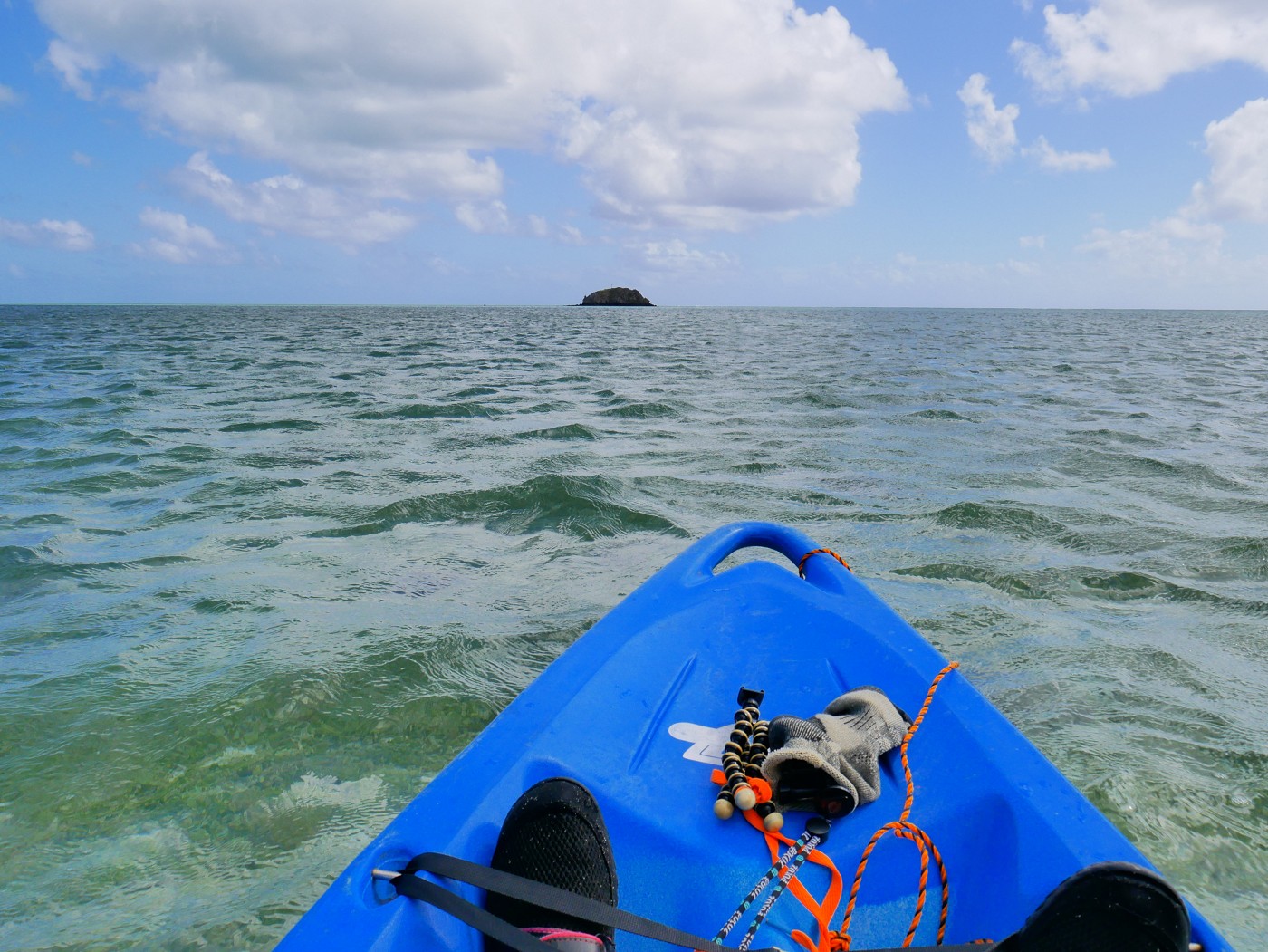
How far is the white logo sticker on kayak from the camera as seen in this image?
2.09m

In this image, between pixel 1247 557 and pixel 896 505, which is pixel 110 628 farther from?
pixel 1247 557

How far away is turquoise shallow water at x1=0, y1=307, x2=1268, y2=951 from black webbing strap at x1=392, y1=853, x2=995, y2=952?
44.4 inches

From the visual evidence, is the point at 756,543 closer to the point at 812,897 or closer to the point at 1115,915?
the point at 812,897

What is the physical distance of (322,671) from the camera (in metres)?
3.52

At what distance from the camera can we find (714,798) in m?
1.94

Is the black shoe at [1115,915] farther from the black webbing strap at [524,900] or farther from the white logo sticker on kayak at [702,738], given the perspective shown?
the white logo sticker on kayak at [702,738]

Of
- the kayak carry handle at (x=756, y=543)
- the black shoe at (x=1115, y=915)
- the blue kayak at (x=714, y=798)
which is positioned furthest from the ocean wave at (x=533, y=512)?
the black shoe at (x=1115, y=915)

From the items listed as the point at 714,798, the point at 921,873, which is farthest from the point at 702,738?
the point at 921,873

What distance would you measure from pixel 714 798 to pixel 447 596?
2793 millimetres

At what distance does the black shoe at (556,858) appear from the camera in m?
1.40

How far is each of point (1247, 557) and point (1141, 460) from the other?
10.2ft

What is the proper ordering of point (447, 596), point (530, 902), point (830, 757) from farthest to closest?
1. point (447, 596)
2. point (830, 757)
3. point (530, 902)

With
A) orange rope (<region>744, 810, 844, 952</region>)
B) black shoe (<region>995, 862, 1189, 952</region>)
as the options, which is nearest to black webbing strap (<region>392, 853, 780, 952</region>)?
orange rope (<region>744, 810, 844, 952</region>)

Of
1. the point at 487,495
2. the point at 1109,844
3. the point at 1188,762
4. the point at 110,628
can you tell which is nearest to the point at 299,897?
the point at 1109,844
